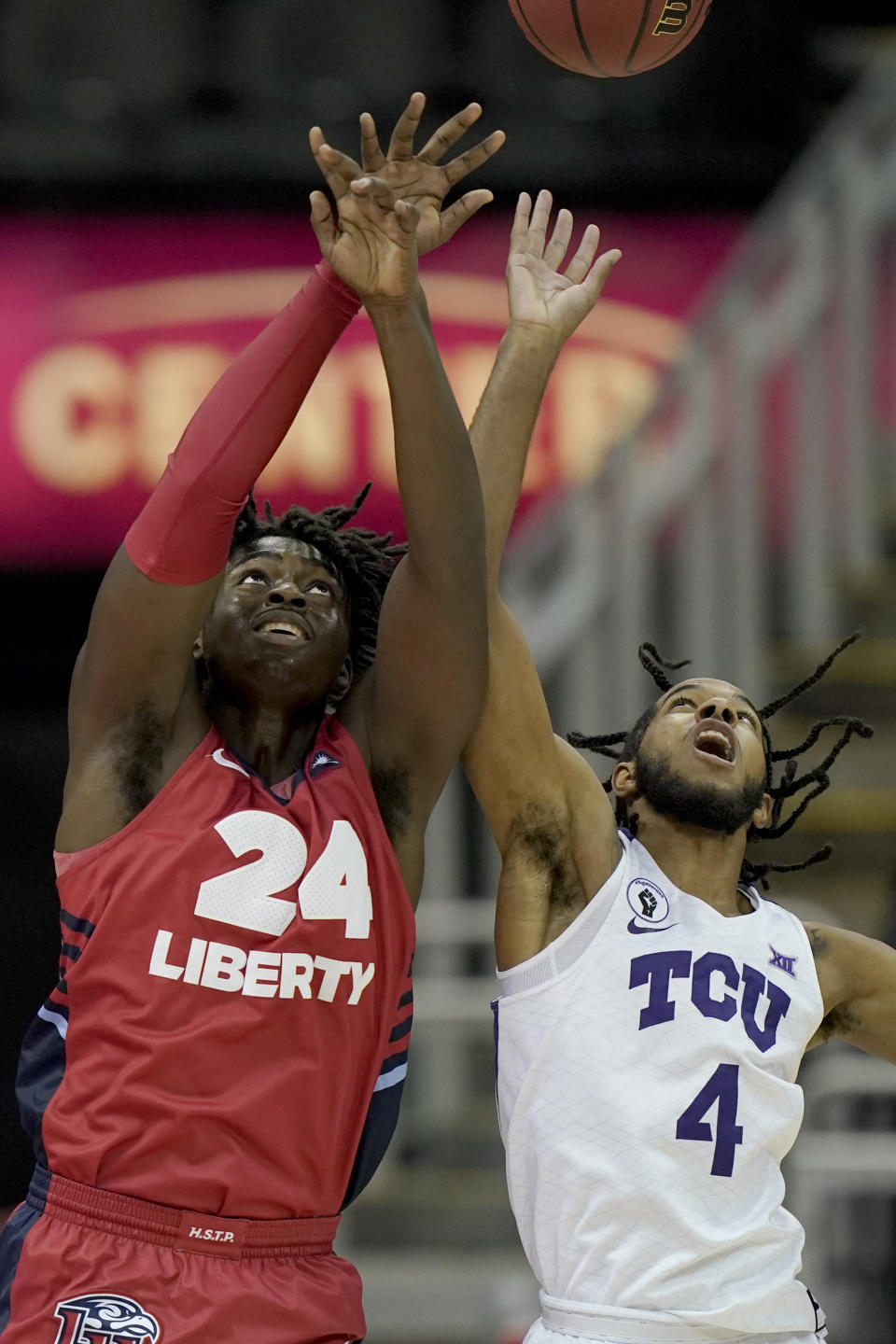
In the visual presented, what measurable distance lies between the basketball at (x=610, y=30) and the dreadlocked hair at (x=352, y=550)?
3.73 feet

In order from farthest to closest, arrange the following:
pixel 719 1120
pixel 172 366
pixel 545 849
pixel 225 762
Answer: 1. pixel 172 366
2. pixel 545 849
3. pixel 719 1120
4. pixel 225 762

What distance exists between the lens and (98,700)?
12.9ft

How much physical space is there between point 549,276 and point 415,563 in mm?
1026

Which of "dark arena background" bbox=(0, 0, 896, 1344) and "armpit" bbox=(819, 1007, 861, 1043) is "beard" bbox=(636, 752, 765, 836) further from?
"dark arena background" bbox=(0, 0, 896, 1344)

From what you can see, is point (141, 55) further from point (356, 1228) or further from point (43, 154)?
point (356, 1228)

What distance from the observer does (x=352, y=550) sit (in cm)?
450

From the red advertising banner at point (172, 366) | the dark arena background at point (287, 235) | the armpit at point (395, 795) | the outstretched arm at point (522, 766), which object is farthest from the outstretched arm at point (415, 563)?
the red advertising banner at point (172, 366)

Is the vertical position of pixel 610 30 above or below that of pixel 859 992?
above

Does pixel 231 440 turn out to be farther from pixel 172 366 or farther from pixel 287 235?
pixel 287 235

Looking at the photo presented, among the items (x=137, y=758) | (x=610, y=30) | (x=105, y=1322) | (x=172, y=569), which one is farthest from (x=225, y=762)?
(x=610, y=30)

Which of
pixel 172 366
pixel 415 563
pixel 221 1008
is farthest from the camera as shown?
pixel 172 366

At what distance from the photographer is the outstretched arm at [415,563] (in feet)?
12.3

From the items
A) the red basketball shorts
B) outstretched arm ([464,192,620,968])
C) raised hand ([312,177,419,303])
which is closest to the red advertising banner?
outstretched arm ([464,192,620,968])

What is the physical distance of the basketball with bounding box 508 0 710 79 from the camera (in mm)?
4535
